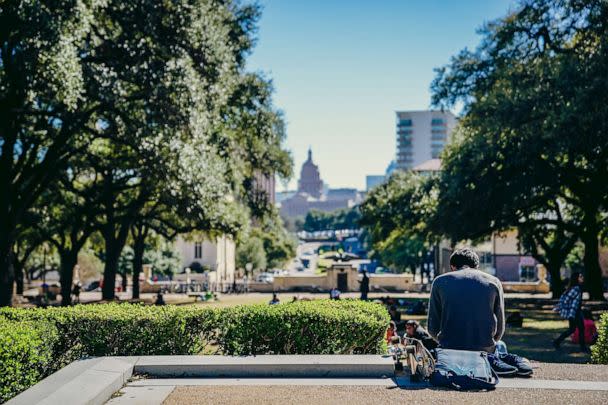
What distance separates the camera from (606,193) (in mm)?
25844

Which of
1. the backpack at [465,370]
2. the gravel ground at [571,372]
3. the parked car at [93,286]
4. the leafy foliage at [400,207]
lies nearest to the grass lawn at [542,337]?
the gravel ground at [571,372]

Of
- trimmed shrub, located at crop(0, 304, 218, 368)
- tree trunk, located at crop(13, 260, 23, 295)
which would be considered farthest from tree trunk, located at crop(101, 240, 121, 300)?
trimmed shrub, located at crop(0, 304, 218, 368)

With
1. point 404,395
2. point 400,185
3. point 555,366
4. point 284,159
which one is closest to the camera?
point 404,395

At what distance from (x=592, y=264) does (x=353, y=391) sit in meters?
25.5

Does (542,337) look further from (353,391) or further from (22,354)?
(22,354)

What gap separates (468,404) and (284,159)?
90.9 feet

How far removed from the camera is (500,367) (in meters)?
8.25

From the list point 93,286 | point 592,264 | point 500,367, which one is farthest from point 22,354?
point 93,286

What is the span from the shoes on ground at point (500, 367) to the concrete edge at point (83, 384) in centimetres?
499

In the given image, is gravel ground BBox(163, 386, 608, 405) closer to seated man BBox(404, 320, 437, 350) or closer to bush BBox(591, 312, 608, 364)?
seated man BBox(404, 320, 437, 350)

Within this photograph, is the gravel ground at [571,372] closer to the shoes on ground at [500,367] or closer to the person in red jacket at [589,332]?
the shoes on ground at [500,367]

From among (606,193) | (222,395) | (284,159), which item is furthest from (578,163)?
(222,395)

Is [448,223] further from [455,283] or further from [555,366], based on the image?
[455,283]

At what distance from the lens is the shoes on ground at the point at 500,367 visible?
8172mm
